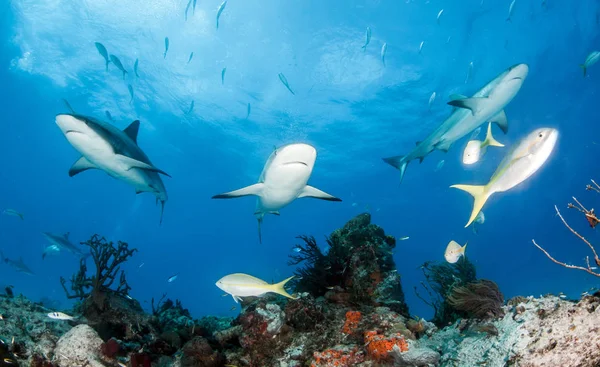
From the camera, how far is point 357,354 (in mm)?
3834

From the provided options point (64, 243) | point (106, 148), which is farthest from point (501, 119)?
point (64, 243)

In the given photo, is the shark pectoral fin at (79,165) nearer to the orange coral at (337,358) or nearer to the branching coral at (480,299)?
the orange coral at (337,358)

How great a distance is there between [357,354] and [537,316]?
6.65 ft

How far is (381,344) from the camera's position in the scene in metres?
3.78

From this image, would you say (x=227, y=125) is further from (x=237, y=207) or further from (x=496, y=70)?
(x=237, y=207)

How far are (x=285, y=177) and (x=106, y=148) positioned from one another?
3616 millimetres

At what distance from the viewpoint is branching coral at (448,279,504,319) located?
13.4 ft

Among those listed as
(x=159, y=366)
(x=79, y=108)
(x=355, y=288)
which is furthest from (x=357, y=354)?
(x=79, y=108)

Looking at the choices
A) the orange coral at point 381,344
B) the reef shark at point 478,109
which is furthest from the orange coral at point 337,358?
the reef shark at point 478,109

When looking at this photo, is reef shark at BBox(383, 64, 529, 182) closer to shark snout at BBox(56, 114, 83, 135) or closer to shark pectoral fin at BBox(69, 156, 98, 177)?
shark snout at BBox(56, 114, 83, 135)

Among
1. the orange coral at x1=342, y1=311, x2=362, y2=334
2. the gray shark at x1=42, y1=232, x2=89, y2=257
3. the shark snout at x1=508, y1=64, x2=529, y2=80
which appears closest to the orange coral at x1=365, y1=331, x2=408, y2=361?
the orange coral at x1=342, y1=311, x2=362, y2=334

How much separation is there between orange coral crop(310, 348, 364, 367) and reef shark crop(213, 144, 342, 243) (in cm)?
251

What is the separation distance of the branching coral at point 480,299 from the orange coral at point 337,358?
6.01ft

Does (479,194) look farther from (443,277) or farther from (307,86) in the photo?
(307,86)
